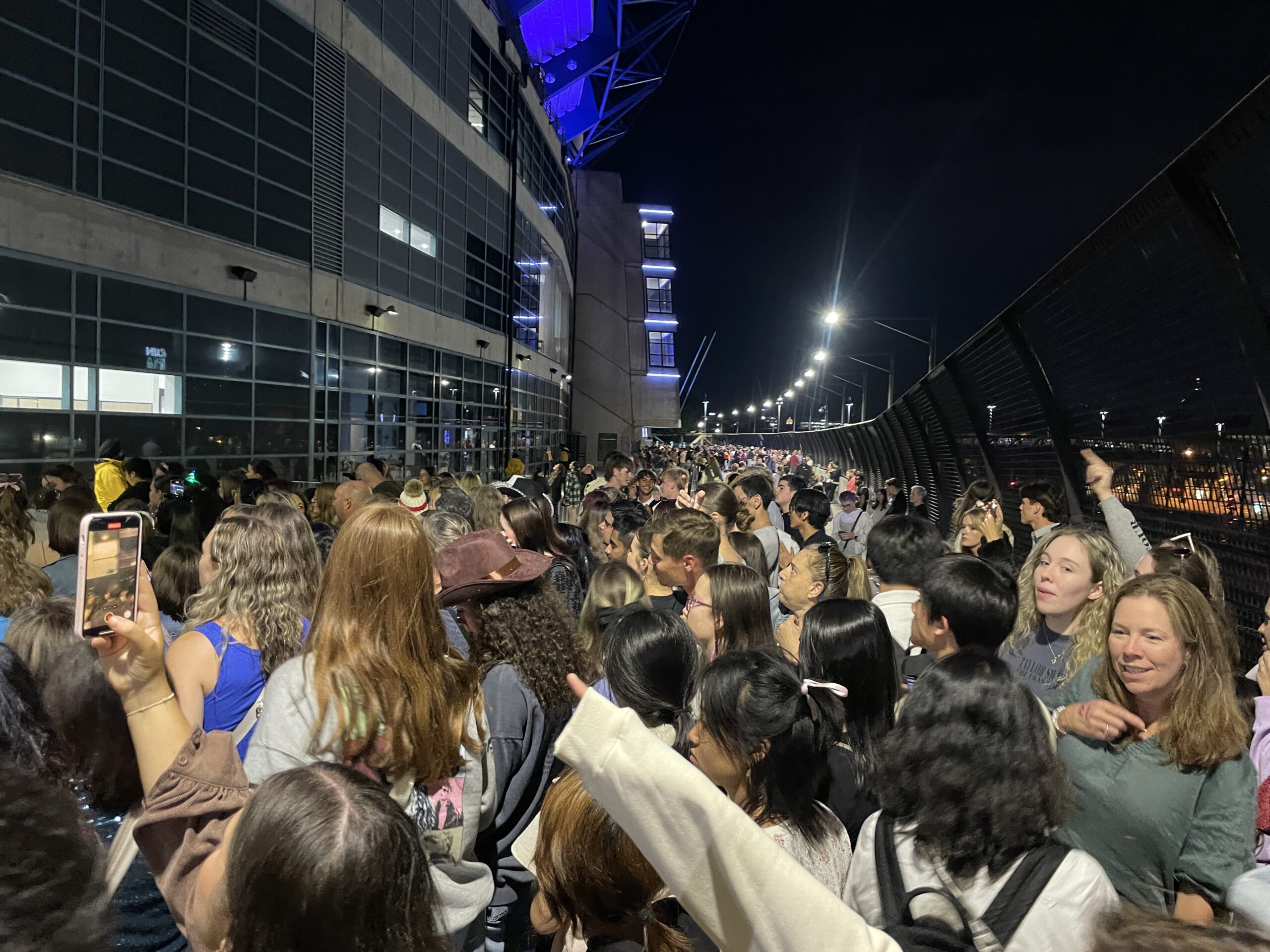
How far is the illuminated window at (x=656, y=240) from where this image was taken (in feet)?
229

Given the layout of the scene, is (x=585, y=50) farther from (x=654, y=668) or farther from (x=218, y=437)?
(x=654, y=668)

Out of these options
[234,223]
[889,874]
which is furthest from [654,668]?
[234,223]

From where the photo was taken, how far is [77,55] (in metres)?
12.8

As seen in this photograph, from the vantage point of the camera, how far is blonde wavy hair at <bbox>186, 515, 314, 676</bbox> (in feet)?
10.9

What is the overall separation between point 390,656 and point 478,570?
0.84 m

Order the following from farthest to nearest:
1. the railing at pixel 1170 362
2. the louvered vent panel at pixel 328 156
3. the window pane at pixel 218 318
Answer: the louvered vent panel at pixel 328 156 → the window pane at pixel 218 318 → the railing at pixel 1170 362

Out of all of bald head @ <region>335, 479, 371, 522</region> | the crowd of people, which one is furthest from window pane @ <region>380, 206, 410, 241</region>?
the crowd of people

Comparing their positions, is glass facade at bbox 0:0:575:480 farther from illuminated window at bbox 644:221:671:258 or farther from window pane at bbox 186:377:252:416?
illuminated window at bbox 644:221:671:258

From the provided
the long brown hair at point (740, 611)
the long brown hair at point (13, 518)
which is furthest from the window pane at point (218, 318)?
the long brown hair at point (740, 611)

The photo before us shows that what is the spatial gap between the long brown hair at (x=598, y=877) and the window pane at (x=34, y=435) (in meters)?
13.0

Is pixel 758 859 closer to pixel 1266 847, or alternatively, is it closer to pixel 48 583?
pixel 1266 847

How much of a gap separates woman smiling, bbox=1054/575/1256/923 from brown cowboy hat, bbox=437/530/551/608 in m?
2.09

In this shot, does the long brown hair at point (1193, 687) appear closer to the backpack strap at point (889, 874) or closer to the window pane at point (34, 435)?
the backpack strap at point (889, 874)

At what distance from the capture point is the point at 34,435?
12336mm
